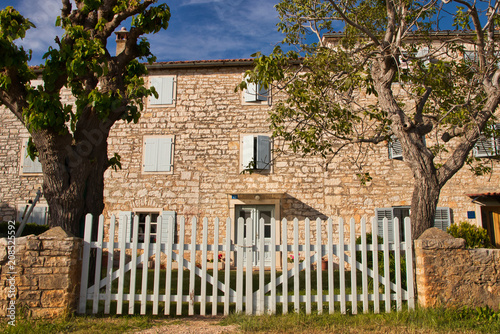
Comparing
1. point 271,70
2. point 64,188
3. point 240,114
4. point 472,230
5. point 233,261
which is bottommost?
point 233,261

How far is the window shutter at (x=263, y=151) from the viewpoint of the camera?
36.8 feet

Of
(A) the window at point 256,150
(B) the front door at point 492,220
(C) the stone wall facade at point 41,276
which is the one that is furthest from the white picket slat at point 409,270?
(B) the front door at point 492,220

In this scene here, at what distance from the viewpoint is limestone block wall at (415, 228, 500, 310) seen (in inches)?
173

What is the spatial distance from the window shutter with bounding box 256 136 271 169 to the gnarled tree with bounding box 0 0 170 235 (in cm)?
569

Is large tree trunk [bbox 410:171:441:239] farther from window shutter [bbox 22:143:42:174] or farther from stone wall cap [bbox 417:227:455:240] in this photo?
window shutter [bbox 22:143:42:174]

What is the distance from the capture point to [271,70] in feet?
18.2

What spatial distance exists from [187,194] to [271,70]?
6.51m

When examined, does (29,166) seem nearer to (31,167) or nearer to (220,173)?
(31,167)

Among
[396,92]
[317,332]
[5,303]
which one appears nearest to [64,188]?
[5,303]

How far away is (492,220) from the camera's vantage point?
1043 centimetres

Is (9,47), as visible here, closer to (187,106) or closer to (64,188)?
(64,188)

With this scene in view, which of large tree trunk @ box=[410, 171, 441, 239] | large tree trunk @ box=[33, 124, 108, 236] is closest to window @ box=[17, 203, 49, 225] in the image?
large tree trunk @ box=[33, 124, 108, 236]

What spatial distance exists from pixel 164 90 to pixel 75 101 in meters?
6.74

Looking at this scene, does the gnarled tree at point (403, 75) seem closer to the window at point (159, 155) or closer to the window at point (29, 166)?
the window at point (159, 155)
